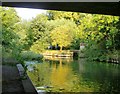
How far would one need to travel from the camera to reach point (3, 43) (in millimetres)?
18781

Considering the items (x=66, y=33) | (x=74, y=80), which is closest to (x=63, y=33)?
(x=66, y=33)

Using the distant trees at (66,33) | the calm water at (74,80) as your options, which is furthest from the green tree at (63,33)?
the calm water at (74,80)

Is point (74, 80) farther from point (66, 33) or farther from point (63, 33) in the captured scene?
point (66, 33)

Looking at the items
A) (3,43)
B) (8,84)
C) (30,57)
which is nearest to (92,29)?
(30,57)

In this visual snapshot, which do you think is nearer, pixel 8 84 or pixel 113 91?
pixel 8 84

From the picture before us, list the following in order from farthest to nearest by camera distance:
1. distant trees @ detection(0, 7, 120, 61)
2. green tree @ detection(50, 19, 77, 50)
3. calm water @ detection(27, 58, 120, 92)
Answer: green tree @ detection(50, 19, 77, 50) < distant trees @ detection(0, 7, 120, 61) < calm water @ detection(27, 58, 120, 92)

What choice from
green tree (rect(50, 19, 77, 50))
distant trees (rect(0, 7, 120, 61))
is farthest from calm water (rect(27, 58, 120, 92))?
green tree (rect(50, 19, 77, 50))

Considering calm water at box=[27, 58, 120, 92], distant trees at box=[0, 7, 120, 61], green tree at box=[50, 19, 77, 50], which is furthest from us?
green tree at box=[50, 19, 77, 50]

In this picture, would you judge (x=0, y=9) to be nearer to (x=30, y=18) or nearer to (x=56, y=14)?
(x=30, y=18)

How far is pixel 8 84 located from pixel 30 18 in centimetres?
2887

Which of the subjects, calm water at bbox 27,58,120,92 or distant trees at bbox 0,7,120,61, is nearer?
calm water at bbox 27,58,120,92

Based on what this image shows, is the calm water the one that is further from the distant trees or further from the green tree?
the green tree

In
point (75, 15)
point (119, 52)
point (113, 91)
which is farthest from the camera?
point (75, 15)

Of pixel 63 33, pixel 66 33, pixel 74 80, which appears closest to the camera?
pixel 74 80
